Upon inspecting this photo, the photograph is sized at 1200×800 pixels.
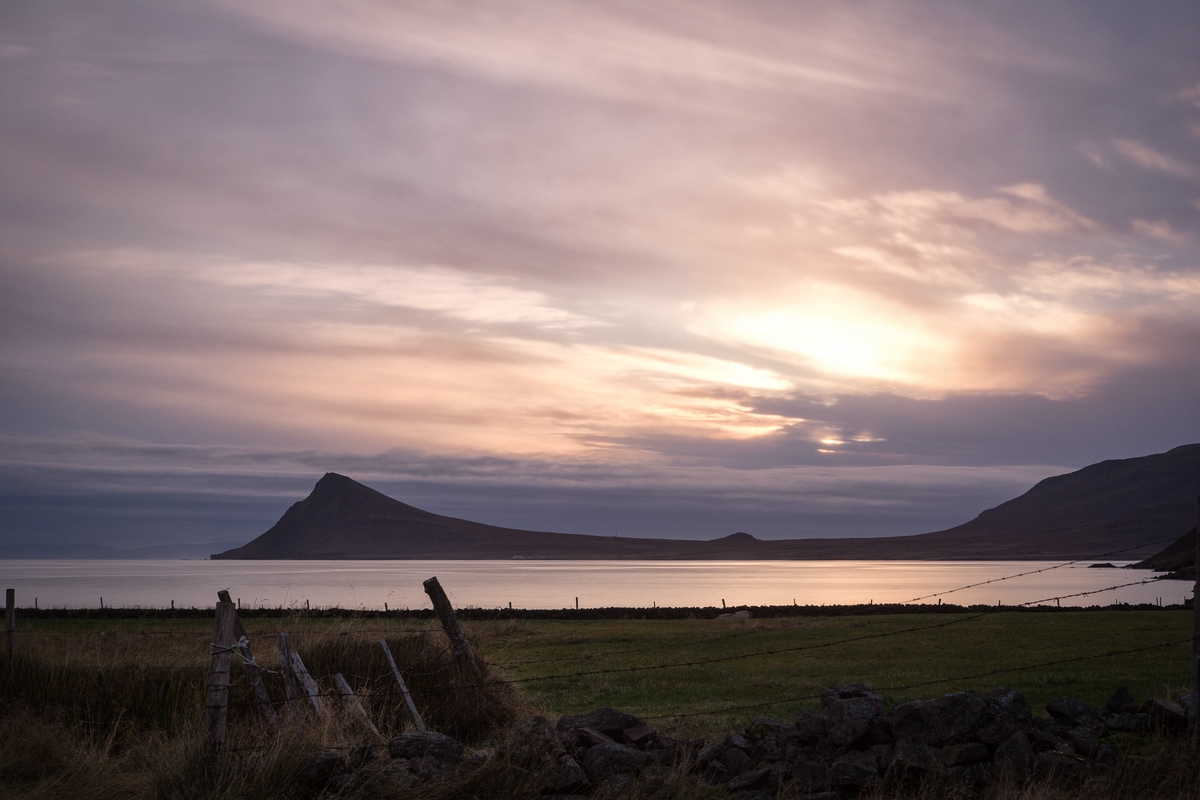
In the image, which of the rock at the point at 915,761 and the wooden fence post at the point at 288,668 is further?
the wooden fence post at the point at 288,668

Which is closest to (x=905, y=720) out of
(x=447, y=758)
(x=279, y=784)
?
(x=447, y=758)

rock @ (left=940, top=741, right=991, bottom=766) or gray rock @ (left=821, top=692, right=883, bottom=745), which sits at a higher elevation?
gray rock @ (left=821, top=692, right=883, bottom=745)

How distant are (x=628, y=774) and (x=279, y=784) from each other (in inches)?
126

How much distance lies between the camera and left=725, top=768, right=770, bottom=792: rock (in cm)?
891

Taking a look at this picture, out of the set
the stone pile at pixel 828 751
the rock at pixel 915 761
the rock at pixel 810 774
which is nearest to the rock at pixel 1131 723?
the stone pile at pixel 828 751

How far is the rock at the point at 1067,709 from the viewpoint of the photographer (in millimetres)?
9984

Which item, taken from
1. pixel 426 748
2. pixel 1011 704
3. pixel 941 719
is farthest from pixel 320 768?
pixel 1011 704

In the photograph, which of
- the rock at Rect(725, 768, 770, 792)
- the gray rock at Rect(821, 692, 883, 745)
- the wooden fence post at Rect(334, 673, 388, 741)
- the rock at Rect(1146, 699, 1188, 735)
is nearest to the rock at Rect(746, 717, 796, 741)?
the gray rock at Rect(821, 692, 883, 745)

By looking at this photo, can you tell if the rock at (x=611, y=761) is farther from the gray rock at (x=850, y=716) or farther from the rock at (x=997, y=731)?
the rock at (x=997, y=731)

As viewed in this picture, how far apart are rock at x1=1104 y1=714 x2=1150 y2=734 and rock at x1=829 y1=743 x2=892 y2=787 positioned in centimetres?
259

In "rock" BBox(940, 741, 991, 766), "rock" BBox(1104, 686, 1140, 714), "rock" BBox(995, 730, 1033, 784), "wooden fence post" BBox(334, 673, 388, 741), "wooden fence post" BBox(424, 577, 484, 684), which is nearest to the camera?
"rock" BBox(995, 730, 1033, 784)

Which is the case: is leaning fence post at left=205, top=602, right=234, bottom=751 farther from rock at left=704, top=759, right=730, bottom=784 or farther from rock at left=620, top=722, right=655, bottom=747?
rock at left=704, top=759, right=730, bottom=784

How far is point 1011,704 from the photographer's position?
31.5ft

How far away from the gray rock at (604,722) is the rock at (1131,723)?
496 cm
